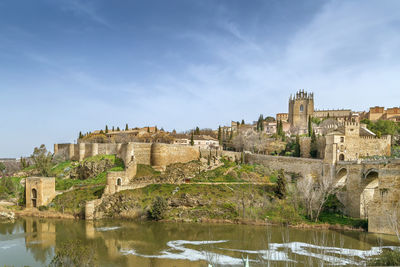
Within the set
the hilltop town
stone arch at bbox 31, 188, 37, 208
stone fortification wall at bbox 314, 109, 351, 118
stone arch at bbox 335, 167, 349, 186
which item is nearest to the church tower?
stone fortification wall at bbox 314, 109, 351, 118

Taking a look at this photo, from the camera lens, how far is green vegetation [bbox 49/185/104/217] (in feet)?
102

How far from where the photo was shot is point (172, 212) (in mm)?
29547

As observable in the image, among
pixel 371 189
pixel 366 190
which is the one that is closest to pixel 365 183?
pixel 366 190

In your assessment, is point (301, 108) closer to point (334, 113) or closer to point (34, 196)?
point (334, 113)

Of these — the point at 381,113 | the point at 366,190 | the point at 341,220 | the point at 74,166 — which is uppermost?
the point at 381,113

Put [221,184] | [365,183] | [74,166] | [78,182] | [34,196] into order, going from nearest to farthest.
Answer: [365,183]
[34,196]
[221,184]
[78,182]
[74,166]

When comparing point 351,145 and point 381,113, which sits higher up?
point 381,113

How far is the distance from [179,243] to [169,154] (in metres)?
18.6

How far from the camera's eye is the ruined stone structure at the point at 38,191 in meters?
32.0

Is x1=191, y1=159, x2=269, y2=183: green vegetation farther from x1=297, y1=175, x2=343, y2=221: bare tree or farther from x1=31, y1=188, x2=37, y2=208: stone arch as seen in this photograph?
x1=31, y1=188, x2=37, y2=208: stone arch

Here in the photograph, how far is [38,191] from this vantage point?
32.0 meters

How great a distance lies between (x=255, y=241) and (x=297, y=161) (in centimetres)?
1546

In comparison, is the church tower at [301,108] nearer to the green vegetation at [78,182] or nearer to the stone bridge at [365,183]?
the stone bridge at [365,183]

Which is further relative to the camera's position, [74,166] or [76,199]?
[74,166]
